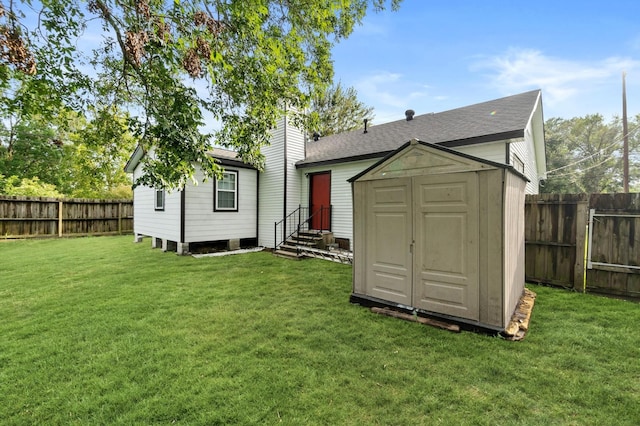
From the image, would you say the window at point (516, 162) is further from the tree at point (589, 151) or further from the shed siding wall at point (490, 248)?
the tree at point (589, 151)

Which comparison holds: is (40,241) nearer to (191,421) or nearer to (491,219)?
(191,421)

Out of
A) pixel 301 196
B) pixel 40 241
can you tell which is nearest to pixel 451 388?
pixel 301 196

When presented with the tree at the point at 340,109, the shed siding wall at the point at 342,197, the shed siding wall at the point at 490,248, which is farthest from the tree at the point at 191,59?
the tree at the point at 340,109

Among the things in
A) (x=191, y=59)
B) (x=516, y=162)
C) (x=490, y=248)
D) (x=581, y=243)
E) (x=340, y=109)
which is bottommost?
(x=581, y=243)

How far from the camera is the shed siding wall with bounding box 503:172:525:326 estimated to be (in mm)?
3240

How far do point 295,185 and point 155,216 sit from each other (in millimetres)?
5264

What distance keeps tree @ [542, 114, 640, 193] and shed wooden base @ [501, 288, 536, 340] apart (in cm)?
2842

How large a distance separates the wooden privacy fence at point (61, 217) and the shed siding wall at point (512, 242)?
16.7m

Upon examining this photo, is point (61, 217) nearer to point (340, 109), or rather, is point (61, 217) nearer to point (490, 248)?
point (490, 248)

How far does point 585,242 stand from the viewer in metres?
4.81

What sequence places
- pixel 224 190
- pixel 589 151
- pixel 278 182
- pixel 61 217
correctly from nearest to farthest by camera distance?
pixel 224 190, pixel 278 182, pixel 61 217, pixel 589 151

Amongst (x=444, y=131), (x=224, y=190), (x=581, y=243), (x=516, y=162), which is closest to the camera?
(x=581, y=243)

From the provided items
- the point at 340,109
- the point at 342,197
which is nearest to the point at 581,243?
the point at 342,197

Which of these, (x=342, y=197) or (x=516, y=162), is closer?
(x=516, y=162)
